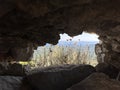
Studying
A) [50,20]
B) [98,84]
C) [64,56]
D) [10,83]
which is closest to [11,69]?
[10,83]

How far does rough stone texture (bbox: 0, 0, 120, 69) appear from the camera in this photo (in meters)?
2.90

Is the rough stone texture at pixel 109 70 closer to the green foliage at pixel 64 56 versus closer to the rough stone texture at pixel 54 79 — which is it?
the rough stone texture at pixel 54 79

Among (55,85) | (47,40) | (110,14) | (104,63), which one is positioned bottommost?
(55,85)

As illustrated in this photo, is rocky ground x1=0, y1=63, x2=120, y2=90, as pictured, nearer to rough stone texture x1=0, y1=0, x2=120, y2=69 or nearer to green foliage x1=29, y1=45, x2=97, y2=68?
rough stone texture x1=0, y1=0, x2=120, y2=69

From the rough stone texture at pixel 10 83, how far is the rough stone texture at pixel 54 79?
0.17 metres

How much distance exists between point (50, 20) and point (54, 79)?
4.37 ft

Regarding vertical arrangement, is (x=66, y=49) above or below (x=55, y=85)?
above

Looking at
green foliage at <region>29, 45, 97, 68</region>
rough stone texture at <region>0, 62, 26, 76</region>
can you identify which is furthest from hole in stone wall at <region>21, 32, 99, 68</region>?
rough stone texture at <region>0, 62, 26, 76</region>

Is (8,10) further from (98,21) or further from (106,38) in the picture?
(106,38)

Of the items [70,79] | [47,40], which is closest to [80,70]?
[70,79]

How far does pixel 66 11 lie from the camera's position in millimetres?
3064

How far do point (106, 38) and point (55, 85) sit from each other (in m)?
Answer: 0.97

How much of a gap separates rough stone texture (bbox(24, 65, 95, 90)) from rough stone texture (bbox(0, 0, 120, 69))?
2.08 ft

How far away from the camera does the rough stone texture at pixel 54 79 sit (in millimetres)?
4227
